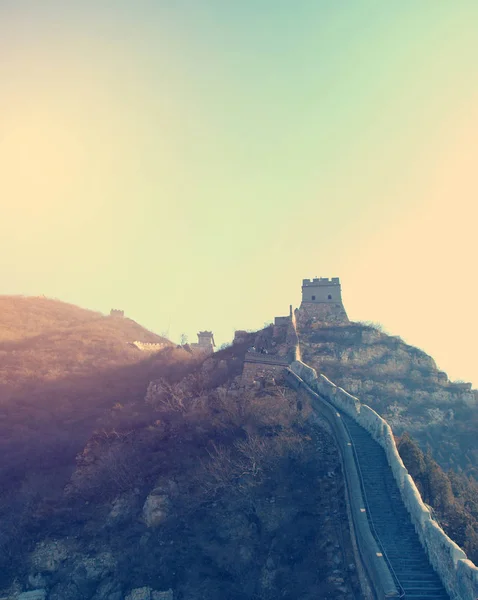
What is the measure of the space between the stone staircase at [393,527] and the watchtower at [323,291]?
27.3m

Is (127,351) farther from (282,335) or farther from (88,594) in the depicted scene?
(88,594)

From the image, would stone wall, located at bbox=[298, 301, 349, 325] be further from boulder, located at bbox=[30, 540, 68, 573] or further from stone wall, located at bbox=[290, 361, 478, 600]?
boulder, located at bbox=[30, 540, 68, 573]

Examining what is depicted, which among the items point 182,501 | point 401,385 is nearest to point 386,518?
point 182,501

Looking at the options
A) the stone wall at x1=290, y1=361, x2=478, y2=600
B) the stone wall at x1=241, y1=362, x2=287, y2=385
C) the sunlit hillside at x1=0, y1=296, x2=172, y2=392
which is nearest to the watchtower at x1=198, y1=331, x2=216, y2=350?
the sunlit hillside at x1=0, y1=296, x2=172, y2=392

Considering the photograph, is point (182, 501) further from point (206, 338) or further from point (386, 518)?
point (206, 338)

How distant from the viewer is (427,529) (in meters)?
14.1

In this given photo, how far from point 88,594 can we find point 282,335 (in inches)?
889

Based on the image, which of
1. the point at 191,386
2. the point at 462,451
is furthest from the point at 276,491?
the point at 462,451

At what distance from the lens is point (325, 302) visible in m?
47.1

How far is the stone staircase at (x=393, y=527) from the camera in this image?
13.0 metres

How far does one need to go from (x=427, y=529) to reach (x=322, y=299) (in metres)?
33.8

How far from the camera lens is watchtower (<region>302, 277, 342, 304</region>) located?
47.2 metres

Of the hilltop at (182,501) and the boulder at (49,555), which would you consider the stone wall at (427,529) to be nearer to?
the hilltop at (182,501)

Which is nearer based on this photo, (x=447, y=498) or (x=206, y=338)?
(x=447, y=498)
